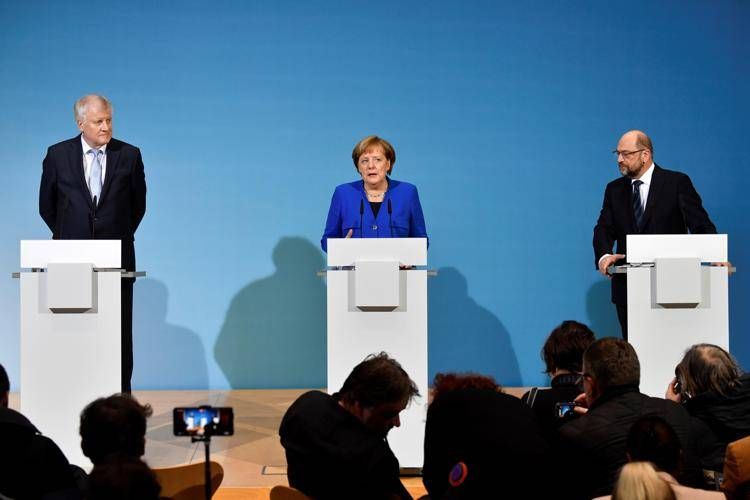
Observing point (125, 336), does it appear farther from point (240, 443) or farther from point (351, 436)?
point (351, 436)

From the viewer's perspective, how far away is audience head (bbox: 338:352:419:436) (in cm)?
314

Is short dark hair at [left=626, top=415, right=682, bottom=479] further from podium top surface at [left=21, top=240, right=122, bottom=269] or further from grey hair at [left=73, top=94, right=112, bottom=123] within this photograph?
grey hair at [left=73, top=94, right=112, bottom=123]

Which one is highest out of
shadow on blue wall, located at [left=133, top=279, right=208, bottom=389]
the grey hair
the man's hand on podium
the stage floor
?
the grey hair

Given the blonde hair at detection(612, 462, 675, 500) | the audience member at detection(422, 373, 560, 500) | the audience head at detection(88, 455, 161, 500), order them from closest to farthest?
1. the audience head at detection(88, 455, 161, 500)
2. the blonde hair at detection(612, 462, 675, 500)
3. the audience member at detection(422, 373, 560, 500)

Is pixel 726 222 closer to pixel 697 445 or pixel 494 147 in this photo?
pixel 494 147

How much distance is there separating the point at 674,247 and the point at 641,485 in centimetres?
251

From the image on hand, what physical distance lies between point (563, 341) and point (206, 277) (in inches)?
150

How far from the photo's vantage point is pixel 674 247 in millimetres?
4711

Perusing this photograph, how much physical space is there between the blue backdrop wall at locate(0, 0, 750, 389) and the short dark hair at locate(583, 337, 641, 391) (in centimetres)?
382

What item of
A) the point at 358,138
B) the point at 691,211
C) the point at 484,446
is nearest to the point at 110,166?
the point at 358,138

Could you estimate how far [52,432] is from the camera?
14.5ft

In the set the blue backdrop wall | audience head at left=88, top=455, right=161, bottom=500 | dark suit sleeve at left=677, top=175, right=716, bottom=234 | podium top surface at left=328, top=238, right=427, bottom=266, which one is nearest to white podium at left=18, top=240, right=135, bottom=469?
podium top surface at left=328, top=238, right=427, bottom=266

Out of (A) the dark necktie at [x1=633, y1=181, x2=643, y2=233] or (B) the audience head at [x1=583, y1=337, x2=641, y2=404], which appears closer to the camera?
(B) the audience head at [x1=583, y1=337, x2=641, y2=404]

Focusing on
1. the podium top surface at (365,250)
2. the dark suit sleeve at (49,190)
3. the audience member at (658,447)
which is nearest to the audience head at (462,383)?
the audience member at (658,447)
